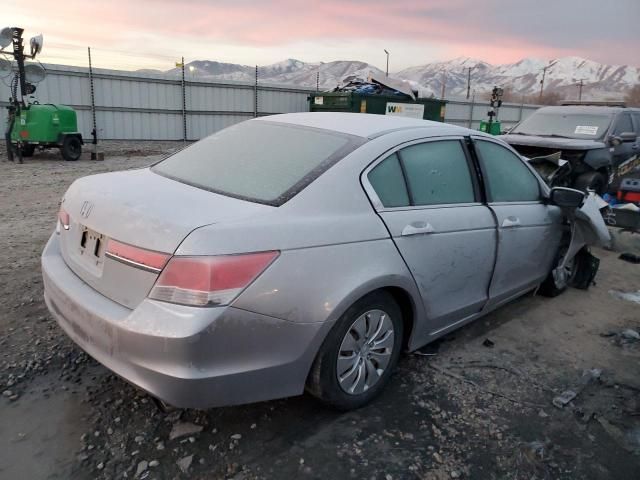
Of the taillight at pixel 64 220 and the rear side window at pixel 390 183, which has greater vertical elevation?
the rear side window at pixel 390 183

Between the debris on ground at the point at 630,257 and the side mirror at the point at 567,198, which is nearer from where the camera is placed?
the side mirror at the point at 567,198

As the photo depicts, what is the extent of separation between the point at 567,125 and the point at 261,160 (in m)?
7.42

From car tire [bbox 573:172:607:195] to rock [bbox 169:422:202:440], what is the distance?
6.95 metres

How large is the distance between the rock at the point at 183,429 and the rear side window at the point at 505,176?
95.0 inches

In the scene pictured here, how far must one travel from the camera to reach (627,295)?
4977 millimetres

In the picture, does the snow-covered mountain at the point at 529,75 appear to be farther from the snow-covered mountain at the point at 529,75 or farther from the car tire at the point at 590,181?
the car tire at the point at 590,181

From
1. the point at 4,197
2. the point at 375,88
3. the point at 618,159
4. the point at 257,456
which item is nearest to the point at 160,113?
the point at 375,88

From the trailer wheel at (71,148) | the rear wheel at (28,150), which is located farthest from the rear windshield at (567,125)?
the rear wheel at (28,150)

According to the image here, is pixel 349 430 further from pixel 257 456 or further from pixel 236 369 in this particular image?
pixel 236 369

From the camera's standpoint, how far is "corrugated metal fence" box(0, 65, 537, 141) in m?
16.3

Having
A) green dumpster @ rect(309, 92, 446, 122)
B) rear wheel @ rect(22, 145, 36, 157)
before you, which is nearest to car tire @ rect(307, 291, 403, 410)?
green dumpster @ rect(309, 92, 446, 122)

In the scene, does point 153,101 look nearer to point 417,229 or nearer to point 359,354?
point 417,229

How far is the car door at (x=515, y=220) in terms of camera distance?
11.7ft

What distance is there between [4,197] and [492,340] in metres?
7.78
